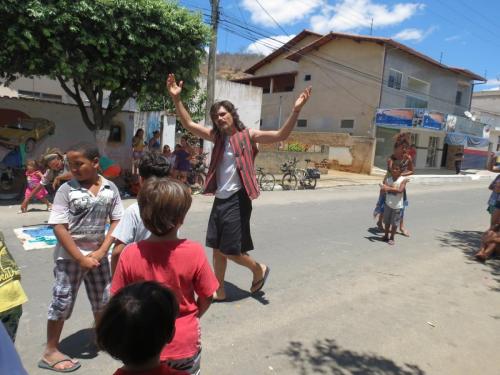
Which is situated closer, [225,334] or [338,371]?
[338,371]

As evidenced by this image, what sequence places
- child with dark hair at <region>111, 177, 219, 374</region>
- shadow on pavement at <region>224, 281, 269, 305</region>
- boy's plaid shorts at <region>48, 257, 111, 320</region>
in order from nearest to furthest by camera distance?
child with dark hair at <region>111, 177, 219, 374</region>, boy's plaid shorts at <region>48, 257, 111, 320</region>, shadow on pavement at <region>224, 281, 269, 305</region>

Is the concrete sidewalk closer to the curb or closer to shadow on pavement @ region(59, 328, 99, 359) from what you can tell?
the curb

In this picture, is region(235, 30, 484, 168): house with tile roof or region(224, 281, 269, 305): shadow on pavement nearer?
region(224, 281, 269, 305): shadow on pavement

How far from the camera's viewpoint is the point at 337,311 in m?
4.16

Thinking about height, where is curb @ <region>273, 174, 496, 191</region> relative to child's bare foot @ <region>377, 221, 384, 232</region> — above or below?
below

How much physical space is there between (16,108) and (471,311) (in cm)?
1081

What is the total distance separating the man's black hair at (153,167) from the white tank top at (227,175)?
113 centimetres

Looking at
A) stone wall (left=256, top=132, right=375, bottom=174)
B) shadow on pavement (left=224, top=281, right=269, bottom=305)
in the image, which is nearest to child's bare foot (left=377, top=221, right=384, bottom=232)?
shadow on pavement (left=224, top=281, right=269, bottom=305)

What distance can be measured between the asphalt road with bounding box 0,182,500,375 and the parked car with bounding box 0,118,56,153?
3106 millimetres

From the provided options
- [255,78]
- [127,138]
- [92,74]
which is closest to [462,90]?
[255,78]

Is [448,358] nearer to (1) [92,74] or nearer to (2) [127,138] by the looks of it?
(1) [92,74]

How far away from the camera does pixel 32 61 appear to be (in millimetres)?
8477

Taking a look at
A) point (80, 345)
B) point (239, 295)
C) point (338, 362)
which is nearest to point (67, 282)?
point (80, 345)

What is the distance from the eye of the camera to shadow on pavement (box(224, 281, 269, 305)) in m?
4.24
